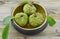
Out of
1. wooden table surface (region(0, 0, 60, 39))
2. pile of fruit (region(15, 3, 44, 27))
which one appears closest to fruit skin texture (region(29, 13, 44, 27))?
pile of fruit (region(15, 3, 44, 27))

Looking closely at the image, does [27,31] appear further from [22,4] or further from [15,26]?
[22,4]

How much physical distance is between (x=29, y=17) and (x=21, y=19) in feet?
0.16

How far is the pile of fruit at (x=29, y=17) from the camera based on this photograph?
3.19 ft

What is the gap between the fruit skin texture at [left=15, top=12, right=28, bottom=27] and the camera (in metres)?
0.97

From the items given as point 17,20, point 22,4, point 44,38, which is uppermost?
point 22,4

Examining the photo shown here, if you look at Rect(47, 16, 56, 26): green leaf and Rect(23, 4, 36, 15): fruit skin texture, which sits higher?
Rect(23, 4, 36, 15): fruit skin texture

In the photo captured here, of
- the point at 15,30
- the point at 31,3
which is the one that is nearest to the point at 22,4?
the point at 31,3

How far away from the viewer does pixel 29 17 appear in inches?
39.1

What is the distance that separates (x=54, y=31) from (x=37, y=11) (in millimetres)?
155

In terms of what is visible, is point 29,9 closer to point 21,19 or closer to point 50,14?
point 21,19

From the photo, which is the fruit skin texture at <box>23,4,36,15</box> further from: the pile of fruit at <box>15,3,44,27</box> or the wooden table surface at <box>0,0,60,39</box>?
the wooden table surface at <box>0,0,60,39</box>

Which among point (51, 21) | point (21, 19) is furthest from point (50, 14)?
point (21, 19)

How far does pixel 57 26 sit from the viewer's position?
1.10 meters

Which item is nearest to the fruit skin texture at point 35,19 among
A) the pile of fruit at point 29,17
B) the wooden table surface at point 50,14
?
the pile of fruit at point 29,17
